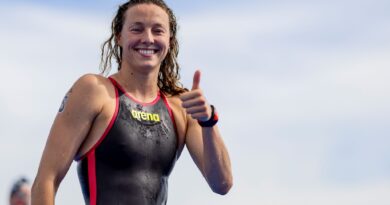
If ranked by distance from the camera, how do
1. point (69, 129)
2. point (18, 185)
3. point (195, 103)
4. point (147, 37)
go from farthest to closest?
1. point (18, 185)
2. point (147, 37)
3. point (69, 129)
4. point (195, 103)

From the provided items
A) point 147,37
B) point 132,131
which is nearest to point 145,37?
point 147,37

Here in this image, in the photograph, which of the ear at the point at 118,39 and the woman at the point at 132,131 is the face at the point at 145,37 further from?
the ear at the point at 118,39

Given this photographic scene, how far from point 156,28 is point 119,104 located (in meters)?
0.81

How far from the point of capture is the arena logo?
6.71 metres

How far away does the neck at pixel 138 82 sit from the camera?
22.5 ft

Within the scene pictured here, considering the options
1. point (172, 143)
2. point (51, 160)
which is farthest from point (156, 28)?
point (51, 160)

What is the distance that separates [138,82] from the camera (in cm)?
689

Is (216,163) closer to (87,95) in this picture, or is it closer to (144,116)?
(144,116)

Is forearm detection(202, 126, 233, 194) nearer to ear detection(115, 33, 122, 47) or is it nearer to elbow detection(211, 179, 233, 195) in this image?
elbow detection(211, 179, 233, 195)

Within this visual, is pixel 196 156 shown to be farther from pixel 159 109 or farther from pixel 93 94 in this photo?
pixel 93 94

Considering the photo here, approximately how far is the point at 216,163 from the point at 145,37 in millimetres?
1337

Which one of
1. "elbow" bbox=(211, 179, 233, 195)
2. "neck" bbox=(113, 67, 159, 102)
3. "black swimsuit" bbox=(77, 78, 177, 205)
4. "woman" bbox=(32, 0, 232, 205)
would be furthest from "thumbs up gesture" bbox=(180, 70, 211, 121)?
"elbow" bbox=(211, 179, 233, 195)

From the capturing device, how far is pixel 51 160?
6297 mm

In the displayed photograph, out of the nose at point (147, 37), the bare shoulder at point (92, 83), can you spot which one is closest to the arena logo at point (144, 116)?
the bare shoulder at point (92, 83)
